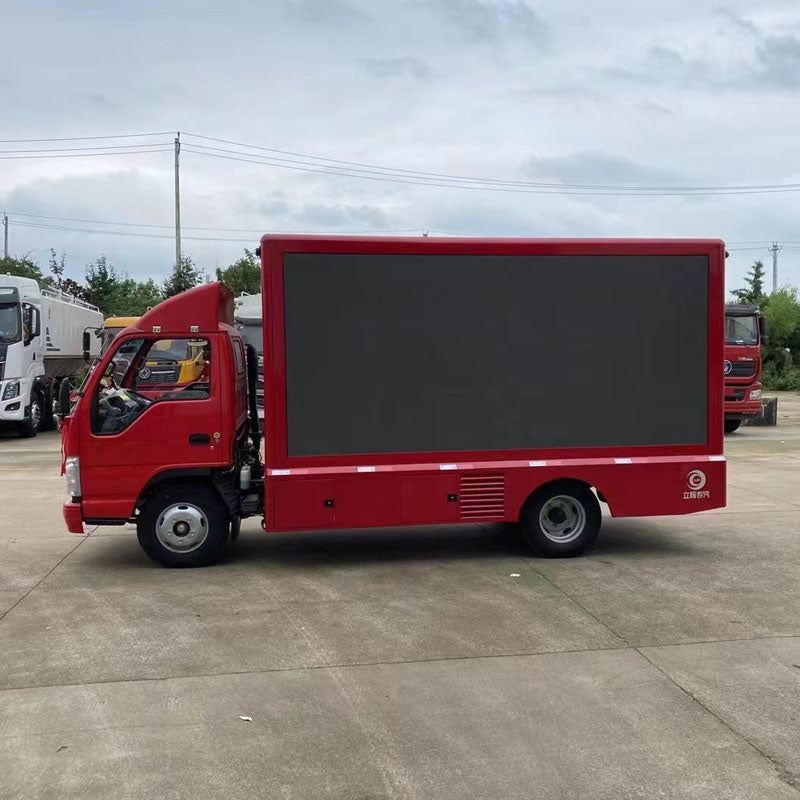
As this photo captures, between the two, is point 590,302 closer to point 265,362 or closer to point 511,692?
point 265,362

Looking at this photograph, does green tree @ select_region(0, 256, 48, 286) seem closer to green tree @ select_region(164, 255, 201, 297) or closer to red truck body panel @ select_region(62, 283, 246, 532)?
green tree @ select_region(164, 255, 201, 297)

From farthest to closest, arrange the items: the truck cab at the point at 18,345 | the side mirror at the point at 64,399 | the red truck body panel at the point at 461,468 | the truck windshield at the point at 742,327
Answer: the truck windshield at the point at 742,327 → the truck cab at the point at 18,345 → the red truck body panel at the point at 461,468 → the side mirror at the point at 64,399

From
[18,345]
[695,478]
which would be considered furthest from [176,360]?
[18,345]

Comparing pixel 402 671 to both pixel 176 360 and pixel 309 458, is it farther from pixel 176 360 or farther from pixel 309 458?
pixel 176 360

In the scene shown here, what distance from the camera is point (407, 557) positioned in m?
7.95

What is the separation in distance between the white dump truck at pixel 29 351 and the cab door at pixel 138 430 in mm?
10223

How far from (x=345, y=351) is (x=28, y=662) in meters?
3.41

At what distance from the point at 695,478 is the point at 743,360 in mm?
13315

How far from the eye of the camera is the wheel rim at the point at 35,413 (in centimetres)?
1912

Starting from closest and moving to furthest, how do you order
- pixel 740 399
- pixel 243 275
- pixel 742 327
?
1. pixel 740 399
2. pixel 742 327
3. pixel 243 275

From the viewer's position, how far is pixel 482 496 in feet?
24.6

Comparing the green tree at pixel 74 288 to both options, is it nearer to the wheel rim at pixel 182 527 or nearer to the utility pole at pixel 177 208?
the utility pole at pixel 177 208

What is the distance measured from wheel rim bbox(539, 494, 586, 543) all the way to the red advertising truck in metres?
0.02

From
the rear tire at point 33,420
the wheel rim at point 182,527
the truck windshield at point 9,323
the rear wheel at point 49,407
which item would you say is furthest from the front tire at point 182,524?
the rear wheel at point 49,407
